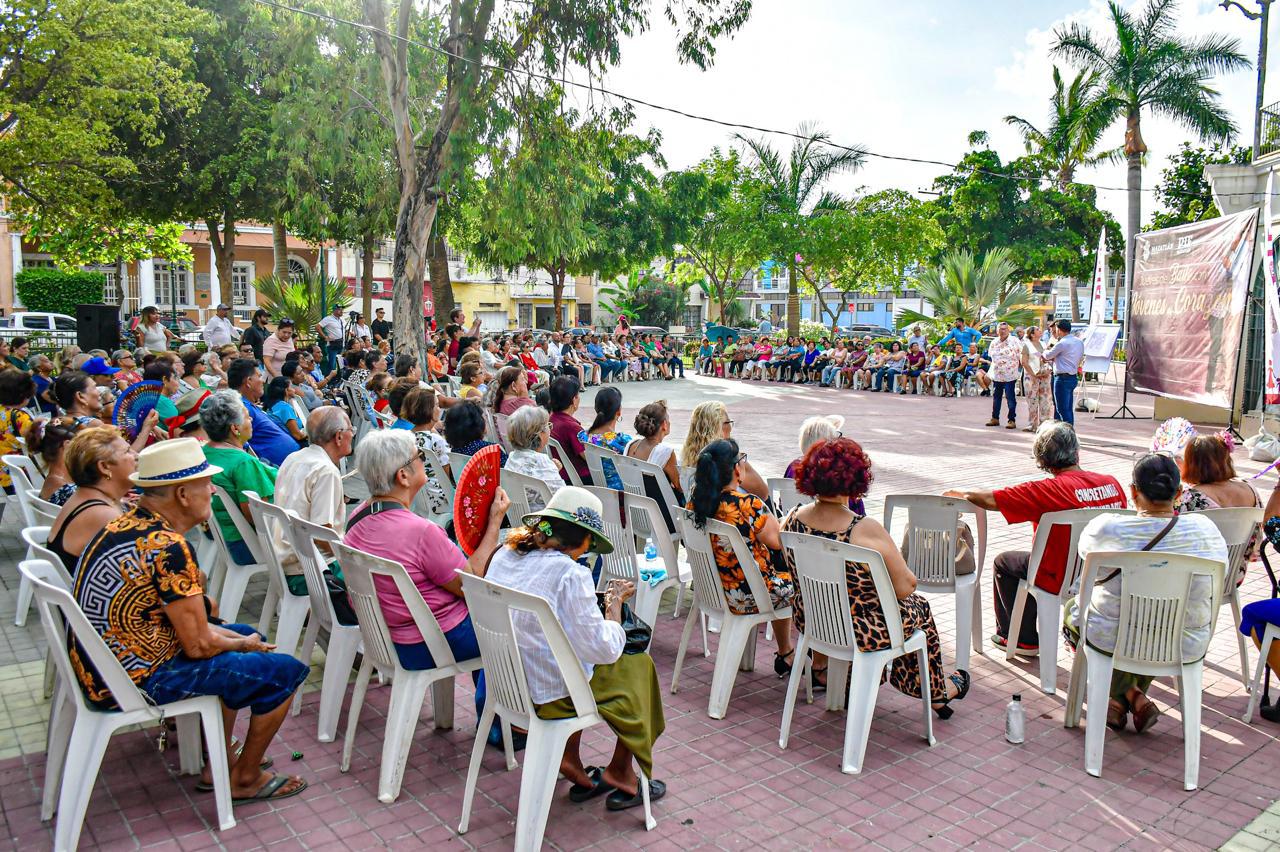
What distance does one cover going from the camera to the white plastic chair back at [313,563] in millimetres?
4332

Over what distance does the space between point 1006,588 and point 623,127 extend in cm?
1144

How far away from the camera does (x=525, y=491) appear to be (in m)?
5.72

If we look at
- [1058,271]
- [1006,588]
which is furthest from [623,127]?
[1058,271]

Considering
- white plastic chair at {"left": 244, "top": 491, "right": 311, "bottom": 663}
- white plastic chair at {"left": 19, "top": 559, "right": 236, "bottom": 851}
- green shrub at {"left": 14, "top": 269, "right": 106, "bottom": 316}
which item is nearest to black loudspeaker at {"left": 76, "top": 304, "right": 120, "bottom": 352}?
white plastic chair at {"left": 244, "top": 491, "right": 311, "bottom": 663}

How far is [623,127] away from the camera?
1520 cm

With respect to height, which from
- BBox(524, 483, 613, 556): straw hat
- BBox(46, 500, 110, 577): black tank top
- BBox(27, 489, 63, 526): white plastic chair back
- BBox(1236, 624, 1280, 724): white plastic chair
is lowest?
BBox(1236, 624, 1280, 724): white plastic chair

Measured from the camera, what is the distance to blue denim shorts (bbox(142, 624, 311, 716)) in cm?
343

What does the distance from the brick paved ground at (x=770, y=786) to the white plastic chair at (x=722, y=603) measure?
0.16 m

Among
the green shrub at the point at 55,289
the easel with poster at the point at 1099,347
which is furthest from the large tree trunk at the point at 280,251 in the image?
the easel with poster at the point at 1099,347

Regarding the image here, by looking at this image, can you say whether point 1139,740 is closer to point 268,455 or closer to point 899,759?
point 899,759

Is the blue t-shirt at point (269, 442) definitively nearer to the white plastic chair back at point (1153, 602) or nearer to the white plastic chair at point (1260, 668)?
the white plastic chair back at point (1153, 602)

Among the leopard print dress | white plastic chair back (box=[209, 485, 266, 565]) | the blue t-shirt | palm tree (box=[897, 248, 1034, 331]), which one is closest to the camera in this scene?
the leopard print dress

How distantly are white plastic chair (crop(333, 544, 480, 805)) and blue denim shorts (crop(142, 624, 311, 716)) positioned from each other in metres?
0.36

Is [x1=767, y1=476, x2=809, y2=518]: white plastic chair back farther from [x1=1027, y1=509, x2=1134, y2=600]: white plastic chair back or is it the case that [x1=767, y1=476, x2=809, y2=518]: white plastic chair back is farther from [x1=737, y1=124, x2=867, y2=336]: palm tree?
[x1=737, y1=124, x2=867, y2=336]: palm tree
